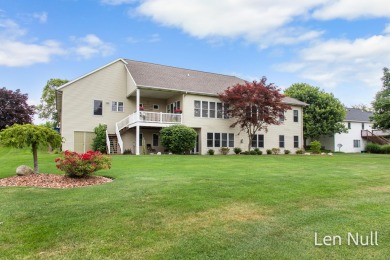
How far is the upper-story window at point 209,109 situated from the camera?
2400cm

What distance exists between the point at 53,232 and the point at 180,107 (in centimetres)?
1992

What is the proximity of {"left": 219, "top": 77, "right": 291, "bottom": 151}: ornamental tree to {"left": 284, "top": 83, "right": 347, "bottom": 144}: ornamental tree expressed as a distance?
474 inches

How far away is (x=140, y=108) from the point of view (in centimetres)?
2248

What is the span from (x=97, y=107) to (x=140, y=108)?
3.80m

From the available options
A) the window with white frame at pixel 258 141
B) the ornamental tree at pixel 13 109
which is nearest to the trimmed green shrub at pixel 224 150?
the window with white frame at pixel 258 141

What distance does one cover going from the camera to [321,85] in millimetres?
37594

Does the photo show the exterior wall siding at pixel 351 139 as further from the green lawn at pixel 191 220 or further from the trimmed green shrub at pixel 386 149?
the green lawn at pixel 191 220

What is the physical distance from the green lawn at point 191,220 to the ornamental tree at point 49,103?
4181cm

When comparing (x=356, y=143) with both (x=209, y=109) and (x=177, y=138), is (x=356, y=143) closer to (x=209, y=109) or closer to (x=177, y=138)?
(x=209, y=109)

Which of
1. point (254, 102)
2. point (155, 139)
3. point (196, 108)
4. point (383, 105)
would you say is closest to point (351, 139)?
point (383, 105)

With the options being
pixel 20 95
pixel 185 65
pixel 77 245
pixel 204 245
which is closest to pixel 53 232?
pixel 77 245

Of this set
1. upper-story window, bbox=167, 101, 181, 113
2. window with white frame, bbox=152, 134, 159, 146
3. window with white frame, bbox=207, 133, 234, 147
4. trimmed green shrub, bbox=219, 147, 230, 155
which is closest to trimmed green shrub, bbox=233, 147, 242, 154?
window with white frame, bbox=207, 133, 234, 147

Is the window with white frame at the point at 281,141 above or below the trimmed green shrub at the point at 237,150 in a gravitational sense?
above

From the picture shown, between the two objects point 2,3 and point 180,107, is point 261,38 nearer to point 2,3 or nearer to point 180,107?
point 180,107
